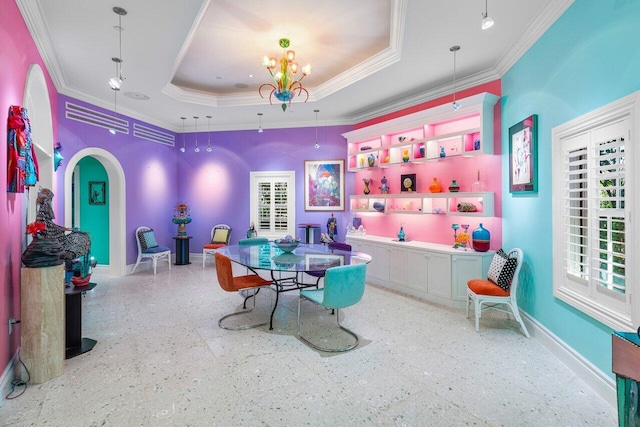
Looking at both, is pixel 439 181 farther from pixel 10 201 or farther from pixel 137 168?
pixel 137 168

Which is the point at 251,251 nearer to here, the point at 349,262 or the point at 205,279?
the point at 349,262

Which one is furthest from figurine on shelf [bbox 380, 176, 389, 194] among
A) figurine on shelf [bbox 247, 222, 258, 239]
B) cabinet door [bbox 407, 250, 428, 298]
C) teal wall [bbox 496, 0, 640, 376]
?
figurine on shelf [bbox 247, 222, 258, 239]

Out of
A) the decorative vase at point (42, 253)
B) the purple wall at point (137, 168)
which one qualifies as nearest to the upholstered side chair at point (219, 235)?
the purple wall at point (137, 168)

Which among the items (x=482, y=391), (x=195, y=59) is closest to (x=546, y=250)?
(x=482, y=391)

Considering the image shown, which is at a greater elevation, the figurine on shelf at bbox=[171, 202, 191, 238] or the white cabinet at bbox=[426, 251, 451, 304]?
the figurine on shelf at bbox=[171, 202, 191, 238]

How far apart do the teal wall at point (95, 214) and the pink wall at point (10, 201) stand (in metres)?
3.75

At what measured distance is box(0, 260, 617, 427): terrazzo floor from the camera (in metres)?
2.21

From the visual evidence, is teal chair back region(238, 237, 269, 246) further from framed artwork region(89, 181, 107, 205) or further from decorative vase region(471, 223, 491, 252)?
framed artwork region(89, 181, 107, 205)

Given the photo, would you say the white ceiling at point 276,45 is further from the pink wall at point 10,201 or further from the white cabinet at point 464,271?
the white cabinet at point 464,271

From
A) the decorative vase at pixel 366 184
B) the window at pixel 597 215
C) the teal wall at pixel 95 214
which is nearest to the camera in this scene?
the window at pixel 597 215

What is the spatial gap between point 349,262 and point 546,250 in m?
1.99

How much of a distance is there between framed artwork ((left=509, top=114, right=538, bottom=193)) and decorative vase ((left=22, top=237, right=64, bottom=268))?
4547 millimetres

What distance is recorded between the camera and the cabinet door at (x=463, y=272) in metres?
4.31

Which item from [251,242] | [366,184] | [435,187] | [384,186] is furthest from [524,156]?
[251,242]
